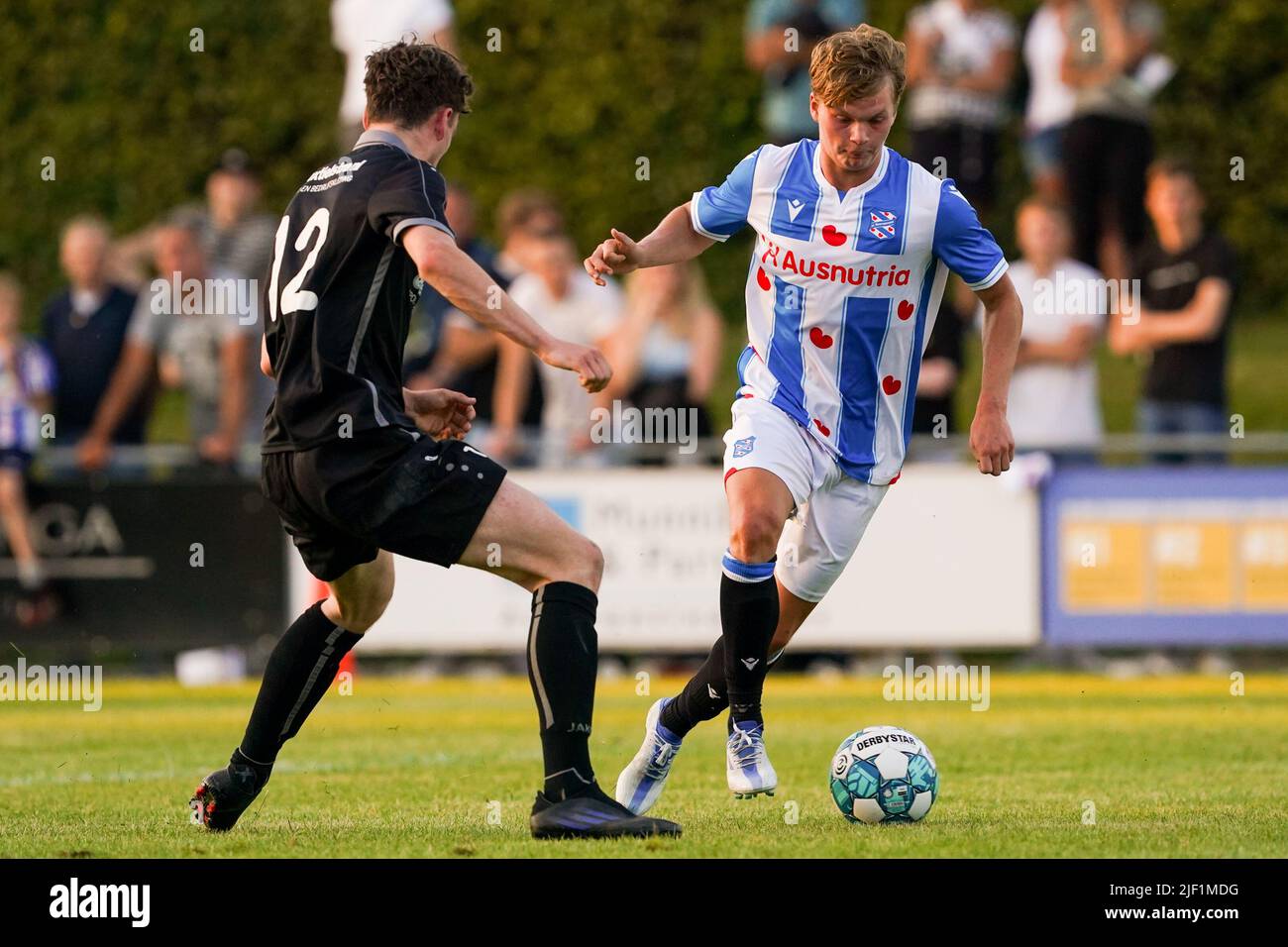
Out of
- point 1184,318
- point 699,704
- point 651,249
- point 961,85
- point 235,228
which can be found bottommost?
point 699,704

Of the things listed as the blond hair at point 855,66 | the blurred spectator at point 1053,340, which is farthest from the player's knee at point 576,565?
the blurred spectator at point 1053,340

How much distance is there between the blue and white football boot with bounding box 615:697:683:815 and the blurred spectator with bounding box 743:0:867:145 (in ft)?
26.2

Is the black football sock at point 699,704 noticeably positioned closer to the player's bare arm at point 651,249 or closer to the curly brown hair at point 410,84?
the player's bare arm at point 651,249

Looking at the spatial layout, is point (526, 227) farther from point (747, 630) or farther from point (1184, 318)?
point (747, 630)

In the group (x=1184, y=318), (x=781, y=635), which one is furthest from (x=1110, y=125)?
(x=781, y=635)

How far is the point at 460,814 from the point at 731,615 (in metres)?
1.12

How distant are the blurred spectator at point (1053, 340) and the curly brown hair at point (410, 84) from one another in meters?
7.69

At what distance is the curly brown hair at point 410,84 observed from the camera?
258 inches

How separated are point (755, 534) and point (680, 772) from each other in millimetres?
1905

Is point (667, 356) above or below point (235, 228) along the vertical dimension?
below

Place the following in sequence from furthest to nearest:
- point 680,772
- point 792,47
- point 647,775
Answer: point 792,47 < point 680,772 < point 647,775

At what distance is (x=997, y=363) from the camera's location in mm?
7430

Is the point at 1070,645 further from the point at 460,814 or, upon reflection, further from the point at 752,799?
the point at 460,814

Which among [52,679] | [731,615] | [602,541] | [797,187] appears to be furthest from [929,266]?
[52,679]
